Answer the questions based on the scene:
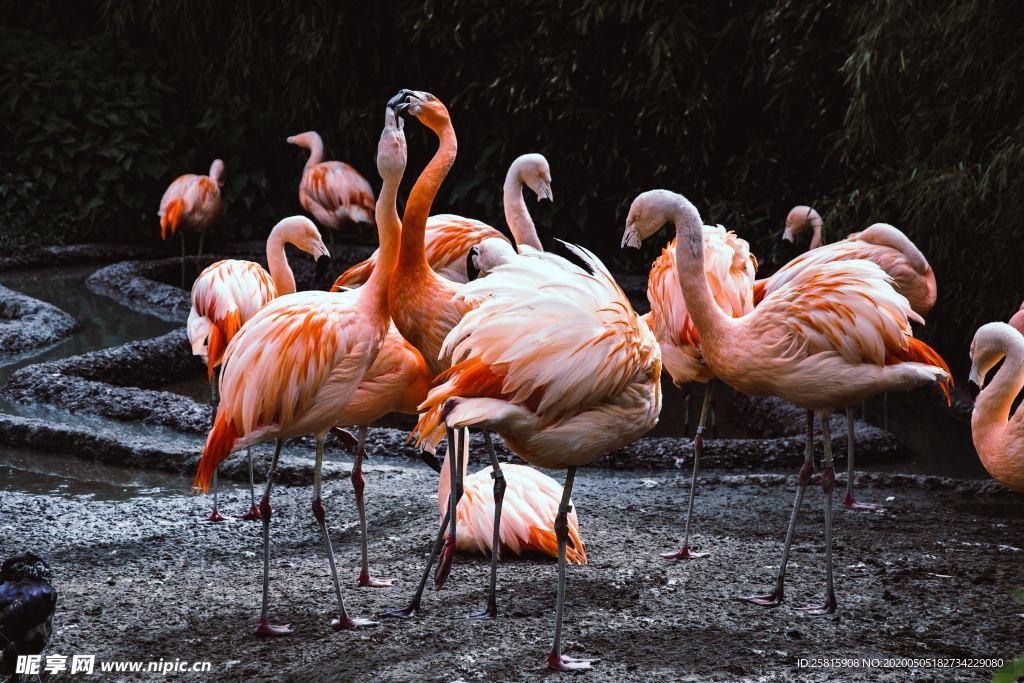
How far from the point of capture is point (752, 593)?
3414 millimetres

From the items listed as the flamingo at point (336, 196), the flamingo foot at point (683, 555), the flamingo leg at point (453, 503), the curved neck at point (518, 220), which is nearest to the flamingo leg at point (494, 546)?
the flamingo leg at point (453, 503)

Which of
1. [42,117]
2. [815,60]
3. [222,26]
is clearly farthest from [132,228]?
[815,60]

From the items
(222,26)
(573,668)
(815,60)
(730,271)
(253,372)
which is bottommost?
(573,668)

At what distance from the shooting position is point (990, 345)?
12.0ft

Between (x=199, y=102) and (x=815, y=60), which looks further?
(x=199, y=102)

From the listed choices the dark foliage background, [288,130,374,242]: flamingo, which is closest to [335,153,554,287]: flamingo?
the dark foliage background

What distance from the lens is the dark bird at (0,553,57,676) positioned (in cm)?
265

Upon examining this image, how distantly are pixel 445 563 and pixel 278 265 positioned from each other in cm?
193

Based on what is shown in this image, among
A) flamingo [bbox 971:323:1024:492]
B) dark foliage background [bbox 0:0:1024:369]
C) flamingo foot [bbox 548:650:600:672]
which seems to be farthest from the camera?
dark foliage background [bbox 0:0:1024:369]

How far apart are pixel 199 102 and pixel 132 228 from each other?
5.09 feet

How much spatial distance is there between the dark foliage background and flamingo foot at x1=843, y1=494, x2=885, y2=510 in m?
1.71

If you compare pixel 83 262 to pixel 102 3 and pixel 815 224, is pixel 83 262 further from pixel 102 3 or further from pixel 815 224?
pixel 815 224

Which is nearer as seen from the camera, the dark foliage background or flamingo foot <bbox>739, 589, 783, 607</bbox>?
flamingo foot <bbox>739, 589, 783, 607</bbox>

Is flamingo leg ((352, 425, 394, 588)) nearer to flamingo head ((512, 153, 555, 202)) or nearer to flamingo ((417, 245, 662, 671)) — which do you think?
flamingo ((417, 245, 662, 671))
